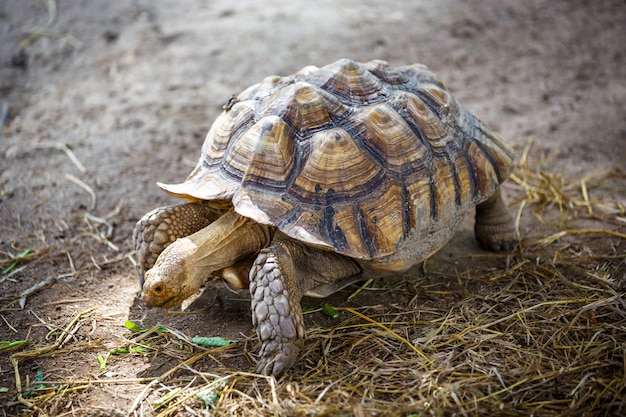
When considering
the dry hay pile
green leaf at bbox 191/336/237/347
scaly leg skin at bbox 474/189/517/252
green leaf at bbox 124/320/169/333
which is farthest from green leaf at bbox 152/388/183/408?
scaly leg skin at bbox 474/189/517/252

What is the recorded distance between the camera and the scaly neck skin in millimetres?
2574

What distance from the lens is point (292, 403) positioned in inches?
90.6

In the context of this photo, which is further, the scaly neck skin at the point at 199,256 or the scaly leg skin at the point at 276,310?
the scaly neck skin at the point at 199,256

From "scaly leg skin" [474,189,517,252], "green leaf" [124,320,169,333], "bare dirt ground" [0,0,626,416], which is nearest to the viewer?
"bare dirt ground" [0,0,626,416]

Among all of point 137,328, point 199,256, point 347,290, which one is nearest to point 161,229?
point 199,256

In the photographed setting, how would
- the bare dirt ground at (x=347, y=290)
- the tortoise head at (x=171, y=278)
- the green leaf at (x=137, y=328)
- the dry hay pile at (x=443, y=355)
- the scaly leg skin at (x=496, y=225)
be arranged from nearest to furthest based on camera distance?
the dry hay pile at (x=443, y=355) < the bare dirt ground at (x=347, y=290) < the tortoise head at (x=171, y=278) < the green leaf at (x=137, y=328) < the scaly leg skin at (x=496, y=225)

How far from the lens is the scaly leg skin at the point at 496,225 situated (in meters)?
3.48

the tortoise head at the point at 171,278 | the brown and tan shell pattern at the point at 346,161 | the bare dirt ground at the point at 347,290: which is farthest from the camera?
the brown and tan shell pattern at the point at 346,161

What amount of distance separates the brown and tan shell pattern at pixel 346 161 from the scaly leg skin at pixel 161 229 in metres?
0.12

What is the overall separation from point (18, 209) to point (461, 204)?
2.97m

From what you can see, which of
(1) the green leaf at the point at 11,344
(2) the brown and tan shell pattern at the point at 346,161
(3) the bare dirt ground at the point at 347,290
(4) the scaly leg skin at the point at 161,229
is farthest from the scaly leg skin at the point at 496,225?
(1) the green leaf at the point at 11,344

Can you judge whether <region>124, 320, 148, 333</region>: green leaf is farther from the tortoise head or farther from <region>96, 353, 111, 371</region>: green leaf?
the tortoise head

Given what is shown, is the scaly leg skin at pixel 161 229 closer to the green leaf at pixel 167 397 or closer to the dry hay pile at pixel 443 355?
the dry hay pile at pixel 443 355

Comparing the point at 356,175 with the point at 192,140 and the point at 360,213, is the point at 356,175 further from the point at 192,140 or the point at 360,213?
the point at 192,140
